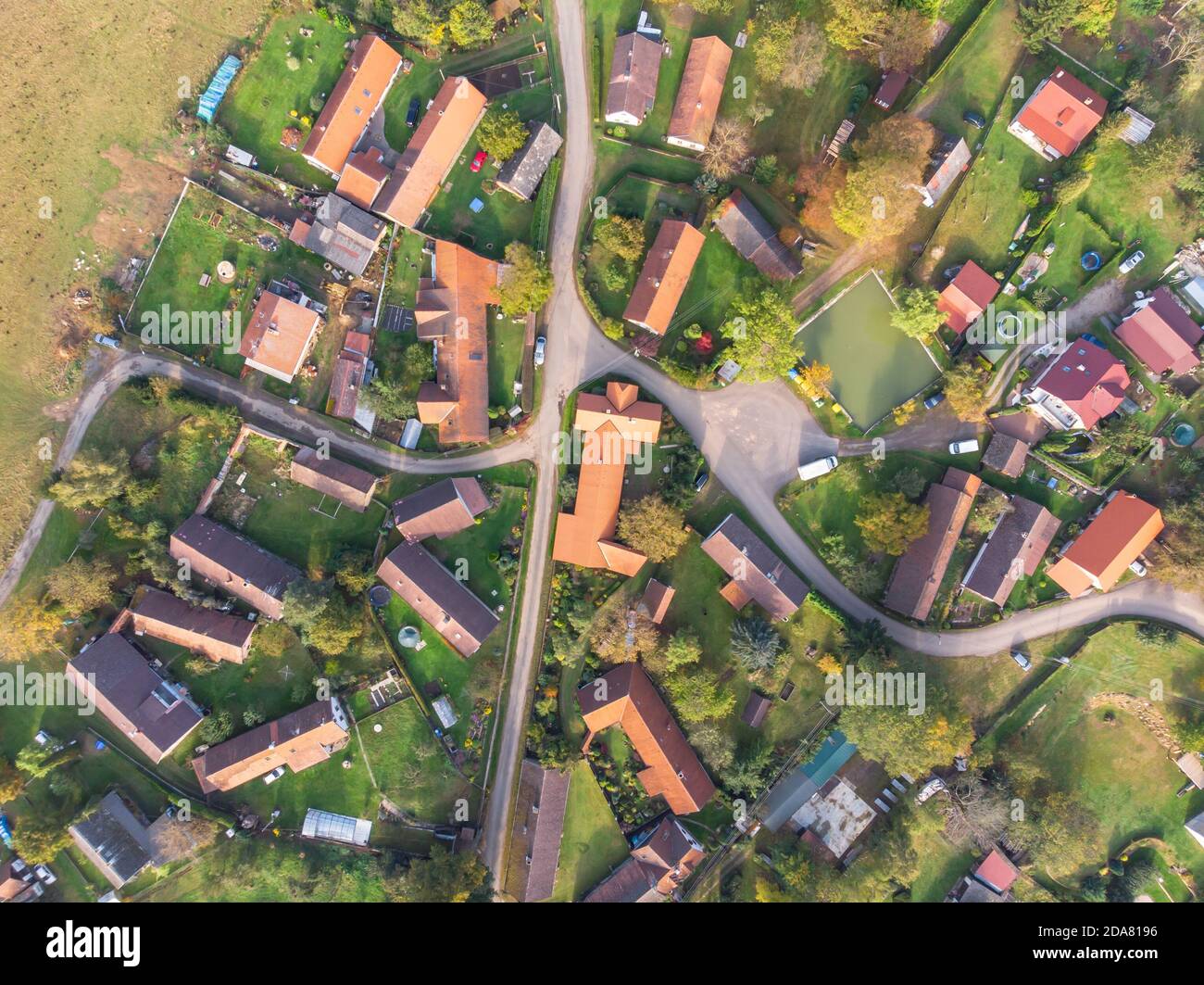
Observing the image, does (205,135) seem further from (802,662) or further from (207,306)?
(802,662)

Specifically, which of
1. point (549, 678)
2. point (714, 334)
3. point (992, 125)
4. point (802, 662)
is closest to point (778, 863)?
point (802, 662)

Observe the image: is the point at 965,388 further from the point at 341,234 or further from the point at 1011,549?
the point at 341,234

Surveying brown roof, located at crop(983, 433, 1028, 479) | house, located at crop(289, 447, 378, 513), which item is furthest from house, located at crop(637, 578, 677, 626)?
brown roof, located at crop(983, 433, 1028, 479)

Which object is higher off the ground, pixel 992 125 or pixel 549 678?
pixel 992 125

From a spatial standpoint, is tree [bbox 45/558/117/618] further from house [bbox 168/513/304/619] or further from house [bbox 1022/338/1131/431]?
house [bbox 1022/338/1131/431]

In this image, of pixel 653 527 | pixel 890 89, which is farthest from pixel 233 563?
pixel 890 89
